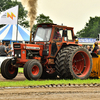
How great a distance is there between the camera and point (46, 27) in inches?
462

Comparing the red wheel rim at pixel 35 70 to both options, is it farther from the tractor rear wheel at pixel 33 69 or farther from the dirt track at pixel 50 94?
the dirt track at pixel 50 94

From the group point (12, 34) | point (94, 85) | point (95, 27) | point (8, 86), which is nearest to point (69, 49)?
point (94, 85)

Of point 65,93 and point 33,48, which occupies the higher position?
point 33,48

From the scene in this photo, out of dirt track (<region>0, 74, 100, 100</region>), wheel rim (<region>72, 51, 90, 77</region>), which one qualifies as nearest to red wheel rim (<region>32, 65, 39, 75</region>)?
wheel rim (<region>72, 51, 90, 77</region>)

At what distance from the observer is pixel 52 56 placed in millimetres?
11383

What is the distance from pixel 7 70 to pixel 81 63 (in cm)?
339

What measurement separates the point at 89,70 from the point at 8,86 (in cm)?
443

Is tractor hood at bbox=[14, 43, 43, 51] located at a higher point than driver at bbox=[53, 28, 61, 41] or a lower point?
lower

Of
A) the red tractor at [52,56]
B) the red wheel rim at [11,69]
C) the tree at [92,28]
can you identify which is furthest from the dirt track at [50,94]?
the tree at [92,28]

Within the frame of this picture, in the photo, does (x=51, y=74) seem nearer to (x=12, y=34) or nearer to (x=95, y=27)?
(x=12, y=34)

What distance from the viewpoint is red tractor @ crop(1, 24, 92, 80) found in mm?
10961

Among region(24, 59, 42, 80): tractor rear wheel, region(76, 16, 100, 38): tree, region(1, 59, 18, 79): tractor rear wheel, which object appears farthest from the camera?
region(76, 16, 100, 38): tree

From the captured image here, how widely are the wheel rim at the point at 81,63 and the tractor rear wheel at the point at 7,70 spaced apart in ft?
9.08

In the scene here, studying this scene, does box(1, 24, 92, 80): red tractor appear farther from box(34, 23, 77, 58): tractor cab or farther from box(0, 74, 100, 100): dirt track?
box(0, 74, 100, 100): dirt track
